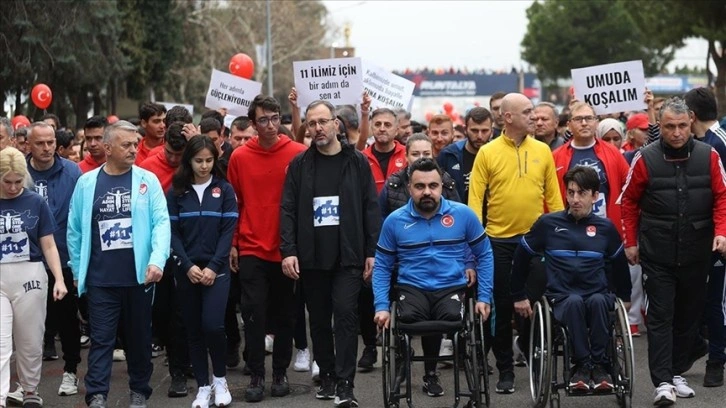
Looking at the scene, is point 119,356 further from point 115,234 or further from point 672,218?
point 672,218

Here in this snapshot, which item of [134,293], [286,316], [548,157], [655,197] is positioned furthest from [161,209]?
[655,197]

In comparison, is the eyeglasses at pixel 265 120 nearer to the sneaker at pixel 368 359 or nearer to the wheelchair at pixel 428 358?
the wheelchair at pixel 428 358

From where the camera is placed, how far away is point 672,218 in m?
8.86

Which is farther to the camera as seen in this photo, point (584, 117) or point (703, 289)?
point (584, 117)

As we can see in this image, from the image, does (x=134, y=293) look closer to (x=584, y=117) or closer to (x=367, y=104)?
(x=367, y=104)

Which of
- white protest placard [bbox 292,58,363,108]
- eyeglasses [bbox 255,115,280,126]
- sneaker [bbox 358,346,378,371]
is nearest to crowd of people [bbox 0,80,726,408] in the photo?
eyeglasses [bbox 255,115,280,126]

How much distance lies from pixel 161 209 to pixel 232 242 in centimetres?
71

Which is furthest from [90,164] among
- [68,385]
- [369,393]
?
[369,393]

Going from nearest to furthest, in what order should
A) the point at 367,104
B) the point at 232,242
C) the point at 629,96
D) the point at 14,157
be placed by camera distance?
the point at 14,157
the point at 232,242
the point at 367,104
the point at 629,96

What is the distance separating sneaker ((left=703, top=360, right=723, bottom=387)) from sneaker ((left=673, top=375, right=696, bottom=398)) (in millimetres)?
234

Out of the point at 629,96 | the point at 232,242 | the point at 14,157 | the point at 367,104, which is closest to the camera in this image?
the point at 14,157

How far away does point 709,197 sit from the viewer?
29.1 feet

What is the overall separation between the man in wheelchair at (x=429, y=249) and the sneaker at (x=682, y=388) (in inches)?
66.7

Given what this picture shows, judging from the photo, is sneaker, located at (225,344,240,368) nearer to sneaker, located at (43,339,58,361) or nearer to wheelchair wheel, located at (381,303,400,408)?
sneaker, located at (43,339,58,361)
